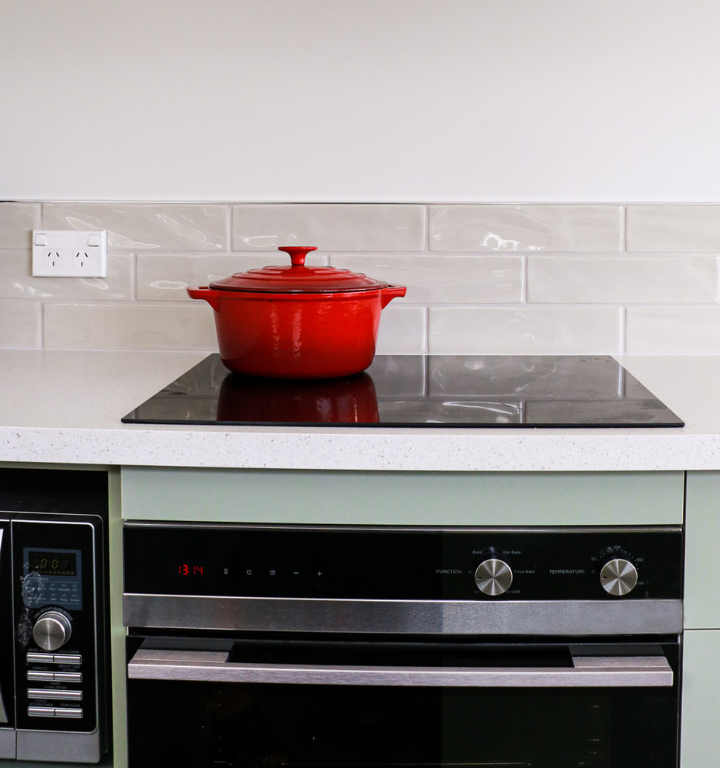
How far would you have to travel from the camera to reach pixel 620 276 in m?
1.59

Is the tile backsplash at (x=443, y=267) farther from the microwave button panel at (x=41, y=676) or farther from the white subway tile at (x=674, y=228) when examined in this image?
the microwave button panel at (x=41, y=676)

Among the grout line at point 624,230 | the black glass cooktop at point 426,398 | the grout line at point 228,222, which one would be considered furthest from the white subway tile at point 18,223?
the grout line at point 624,230

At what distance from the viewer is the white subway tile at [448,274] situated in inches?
62.7

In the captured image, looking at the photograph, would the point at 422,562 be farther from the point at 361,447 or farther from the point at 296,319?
the point at 296,319

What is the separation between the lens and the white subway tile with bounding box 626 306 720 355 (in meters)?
1.59

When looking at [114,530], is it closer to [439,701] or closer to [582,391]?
[439,701]

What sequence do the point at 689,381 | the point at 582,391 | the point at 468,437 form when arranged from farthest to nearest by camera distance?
the point at 689,381 < the point at 582,391 < the point at 468,437

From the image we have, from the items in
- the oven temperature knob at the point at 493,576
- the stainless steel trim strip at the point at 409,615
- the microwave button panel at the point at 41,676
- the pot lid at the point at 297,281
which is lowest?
the microwave button panel at the point at 41,676

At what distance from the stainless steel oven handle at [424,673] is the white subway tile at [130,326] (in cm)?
76

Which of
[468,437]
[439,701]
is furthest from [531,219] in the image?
[439,701]

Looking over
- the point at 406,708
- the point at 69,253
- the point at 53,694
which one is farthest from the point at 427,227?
the point at 53,694

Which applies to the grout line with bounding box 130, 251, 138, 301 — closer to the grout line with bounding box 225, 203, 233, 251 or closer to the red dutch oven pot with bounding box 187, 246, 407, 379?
the grout line with bounding box 225, 203, 233, 251

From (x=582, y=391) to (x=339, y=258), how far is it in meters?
0.58

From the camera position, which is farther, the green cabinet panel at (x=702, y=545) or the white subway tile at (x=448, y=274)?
the white subway tile at (x=448, y=274)
